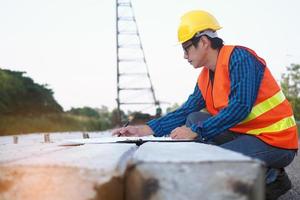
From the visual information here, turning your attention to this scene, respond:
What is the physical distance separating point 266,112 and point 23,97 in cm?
7694

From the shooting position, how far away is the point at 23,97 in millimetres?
77688

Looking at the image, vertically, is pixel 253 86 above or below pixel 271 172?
above

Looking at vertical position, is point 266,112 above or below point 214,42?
below

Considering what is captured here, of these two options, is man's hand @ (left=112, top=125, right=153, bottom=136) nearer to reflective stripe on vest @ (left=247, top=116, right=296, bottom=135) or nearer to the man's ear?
the man's ear

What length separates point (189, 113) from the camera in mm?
4652

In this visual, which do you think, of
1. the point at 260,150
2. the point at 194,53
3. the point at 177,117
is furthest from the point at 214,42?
the point at 177,117

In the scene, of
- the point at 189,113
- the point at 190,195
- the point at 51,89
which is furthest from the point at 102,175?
the point at 51,89

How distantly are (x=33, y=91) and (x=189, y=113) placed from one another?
8216cm

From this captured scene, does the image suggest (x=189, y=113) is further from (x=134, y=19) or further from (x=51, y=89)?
(x=51, y=89)

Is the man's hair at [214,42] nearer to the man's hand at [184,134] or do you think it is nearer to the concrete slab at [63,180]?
the man's hand at [184,134]

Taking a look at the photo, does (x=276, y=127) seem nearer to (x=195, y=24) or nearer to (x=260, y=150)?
(x=260, y=150)

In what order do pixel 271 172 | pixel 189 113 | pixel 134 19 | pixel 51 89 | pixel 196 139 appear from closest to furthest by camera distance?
pixel 196 139
pixel 271 172
pixel 189 113
pixel 134 19
pixel 51 89

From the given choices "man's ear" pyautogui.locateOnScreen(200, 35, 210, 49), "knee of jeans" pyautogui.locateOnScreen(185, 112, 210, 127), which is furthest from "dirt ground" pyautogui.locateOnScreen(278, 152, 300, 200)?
"man's ear" pyautogui.locateOnScreen(200, 35, 210, 49)

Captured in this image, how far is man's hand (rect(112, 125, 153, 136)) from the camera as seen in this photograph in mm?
4273
